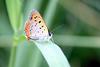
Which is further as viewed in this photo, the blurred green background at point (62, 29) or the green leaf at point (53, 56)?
the blurred green background at point (62, 29)

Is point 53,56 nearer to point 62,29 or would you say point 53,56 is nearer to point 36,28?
point 36,28

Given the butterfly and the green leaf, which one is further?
the butterfly

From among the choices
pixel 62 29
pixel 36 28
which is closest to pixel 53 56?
pixel 36 28

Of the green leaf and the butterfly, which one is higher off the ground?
the butterfly

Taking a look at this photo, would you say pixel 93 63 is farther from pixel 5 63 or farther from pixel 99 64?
pixel 5 63

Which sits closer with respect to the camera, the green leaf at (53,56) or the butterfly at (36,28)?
the green leaf at (53,56)

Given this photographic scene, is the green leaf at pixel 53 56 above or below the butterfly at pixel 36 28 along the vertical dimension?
below
